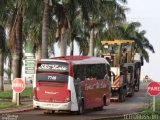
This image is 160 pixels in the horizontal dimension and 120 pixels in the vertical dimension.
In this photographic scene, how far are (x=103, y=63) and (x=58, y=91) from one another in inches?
228

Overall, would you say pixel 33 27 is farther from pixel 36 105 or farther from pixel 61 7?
pixel 36 105

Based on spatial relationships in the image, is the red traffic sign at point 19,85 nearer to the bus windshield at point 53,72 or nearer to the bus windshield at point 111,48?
the bus windshield at point 53,72

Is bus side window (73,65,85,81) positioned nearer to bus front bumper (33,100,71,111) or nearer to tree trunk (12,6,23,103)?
bus front bumper (33,100,71,111)

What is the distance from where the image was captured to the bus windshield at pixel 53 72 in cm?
2808

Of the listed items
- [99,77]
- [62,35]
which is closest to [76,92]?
[99,77]

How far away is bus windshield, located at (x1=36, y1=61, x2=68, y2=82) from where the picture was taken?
2808cm

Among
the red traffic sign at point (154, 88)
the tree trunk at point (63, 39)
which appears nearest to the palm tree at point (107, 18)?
the tree trunk at point (63, 39)

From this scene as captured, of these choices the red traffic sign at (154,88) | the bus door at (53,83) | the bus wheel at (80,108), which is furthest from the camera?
the bus wheel at (80,108)

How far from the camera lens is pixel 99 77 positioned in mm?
32219

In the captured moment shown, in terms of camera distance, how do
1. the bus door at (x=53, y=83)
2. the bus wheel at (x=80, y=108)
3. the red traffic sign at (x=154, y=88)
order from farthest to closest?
1. the bus wheel at (x=80, y=108)
2. the bus door at (x=53, y=83)
3. the red traffic sign at (x=154, y=88)

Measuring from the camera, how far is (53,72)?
1111 inches

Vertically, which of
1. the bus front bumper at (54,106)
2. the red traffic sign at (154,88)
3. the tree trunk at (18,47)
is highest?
the tree trunk at (18,47)

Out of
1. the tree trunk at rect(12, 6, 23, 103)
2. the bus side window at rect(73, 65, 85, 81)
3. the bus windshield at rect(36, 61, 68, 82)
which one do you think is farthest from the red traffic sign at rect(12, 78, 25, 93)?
the tree trunk at rect(12, 6, 23, 103)

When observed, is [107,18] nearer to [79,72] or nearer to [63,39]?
[63,39]
